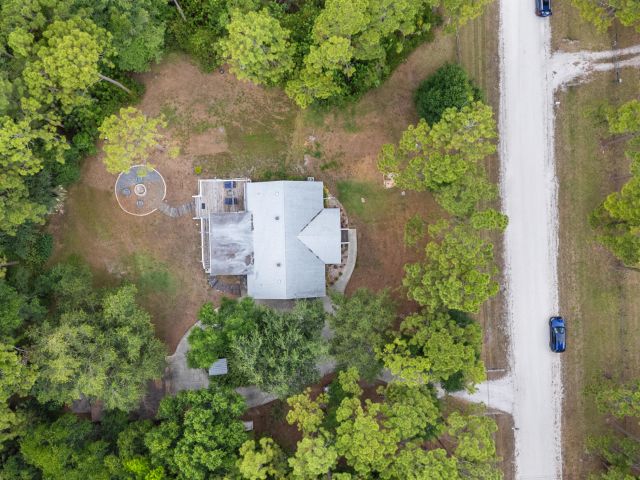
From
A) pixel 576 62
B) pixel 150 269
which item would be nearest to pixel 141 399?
pixel 150 269

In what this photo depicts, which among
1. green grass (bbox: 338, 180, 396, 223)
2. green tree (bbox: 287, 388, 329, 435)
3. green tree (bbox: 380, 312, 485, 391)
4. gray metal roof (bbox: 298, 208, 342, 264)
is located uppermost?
green grass (bbox: 338, 180, 396, 223)

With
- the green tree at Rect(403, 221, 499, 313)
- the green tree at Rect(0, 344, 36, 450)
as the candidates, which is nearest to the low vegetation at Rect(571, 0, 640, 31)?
the green tree at Rect(403, 221, 499, 313)

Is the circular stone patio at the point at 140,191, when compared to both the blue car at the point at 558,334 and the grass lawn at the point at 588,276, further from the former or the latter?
the blue car at the point at 558,334

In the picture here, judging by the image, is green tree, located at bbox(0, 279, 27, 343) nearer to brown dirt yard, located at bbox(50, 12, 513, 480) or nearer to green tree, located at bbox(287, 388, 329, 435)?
brown dirt yard, located at bbox(50, 12, 513, 480)

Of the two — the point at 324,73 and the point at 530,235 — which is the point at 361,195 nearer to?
the point at 324,73

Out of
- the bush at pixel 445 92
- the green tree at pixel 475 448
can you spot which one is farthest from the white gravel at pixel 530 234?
the green tree at pixel 475 448

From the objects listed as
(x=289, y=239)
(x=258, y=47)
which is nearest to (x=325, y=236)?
(x=289, y=239)
